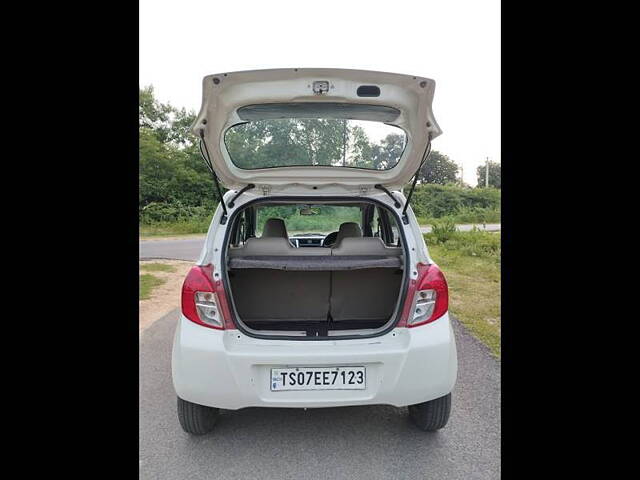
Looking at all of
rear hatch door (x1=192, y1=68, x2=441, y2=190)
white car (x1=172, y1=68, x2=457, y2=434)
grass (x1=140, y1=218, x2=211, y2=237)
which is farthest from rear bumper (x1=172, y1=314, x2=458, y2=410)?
grass (x1=140, y1=218, x2=211, y2=237)

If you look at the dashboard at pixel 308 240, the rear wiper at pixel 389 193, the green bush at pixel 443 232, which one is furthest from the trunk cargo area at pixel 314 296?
the green bush at pixel 443 232

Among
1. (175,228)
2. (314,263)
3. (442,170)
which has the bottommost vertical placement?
(175,228)

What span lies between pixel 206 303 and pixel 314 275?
939 mm

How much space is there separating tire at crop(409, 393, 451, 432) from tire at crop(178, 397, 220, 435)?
133cm

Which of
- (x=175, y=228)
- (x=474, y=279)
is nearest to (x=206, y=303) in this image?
(x=474, y=279)

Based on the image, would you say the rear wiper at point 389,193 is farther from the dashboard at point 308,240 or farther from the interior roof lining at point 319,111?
the dashboard at point 308,240

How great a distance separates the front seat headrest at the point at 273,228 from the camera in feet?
12.8

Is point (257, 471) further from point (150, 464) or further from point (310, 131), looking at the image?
point (310, 131)

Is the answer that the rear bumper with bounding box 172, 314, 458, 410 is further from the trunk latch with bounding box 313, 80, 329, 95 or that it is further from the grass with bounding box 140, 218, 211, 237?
the grass with bounding box 140, 218, 211, 237

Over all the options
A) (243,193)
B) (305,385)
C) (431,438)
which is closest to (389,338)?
(305,385)

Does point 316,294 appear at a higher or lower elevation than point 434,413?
higher

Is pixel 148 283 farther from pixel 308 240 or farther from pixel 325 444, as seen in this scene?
pixel 325 444

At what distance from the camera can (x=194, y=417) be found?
8.27 ft

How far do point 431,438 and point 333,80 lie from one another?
7.24 feet
